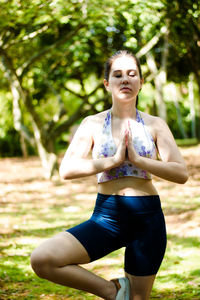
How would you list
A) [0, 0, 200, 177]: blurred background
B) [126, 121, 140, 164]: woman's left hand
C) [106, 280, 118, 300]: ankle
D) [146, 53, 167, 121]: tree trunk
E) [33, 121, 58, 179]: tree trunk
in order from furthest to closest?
1. [146, 53, 167, 121]: tree trunk
2. [33, 121, 58, 179]: tree trunk
3. [0, 0, 200, 177]: blurred background
4. [106, 280, 118, 300]: ankle
5. [126, 121, 140, 164]: woman's left hand

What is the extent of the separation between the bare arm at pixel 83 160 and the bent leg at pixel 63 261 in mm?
380

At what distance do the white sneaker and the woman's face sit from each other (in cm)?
114

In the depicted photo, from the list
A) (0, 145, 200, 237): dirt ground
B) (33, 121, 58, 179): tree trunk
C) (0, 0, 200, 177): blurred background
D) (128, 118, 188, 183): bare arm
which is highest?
(0, 0, 200, 177): blurred background

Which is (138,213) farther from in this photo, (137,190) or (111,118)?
(111,118)

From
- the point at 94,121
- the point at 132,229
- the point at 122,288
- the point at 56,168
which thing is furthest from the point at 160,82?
the point at 122,288

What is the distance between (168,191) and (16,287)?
634cm

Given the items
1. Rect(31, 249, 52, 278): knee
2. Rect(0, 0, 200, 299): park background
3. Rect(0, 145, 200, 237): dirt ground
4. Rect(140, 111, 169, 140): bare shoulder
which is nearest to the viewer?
Rect(31, 249, 52, 278): knee

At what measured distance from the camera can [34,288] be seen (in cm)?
440

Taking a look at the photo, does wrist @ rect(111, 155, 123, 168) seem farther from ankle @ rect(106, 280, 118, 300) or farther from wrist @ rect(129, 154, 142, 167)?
ankle @ rect(106, 280, 118, 300)

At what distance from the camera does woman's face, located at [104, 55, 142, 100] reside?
8.46ft

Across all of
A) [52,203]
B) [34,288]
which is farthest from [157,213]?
[52,203]

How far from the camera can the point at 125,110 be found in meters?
2.69

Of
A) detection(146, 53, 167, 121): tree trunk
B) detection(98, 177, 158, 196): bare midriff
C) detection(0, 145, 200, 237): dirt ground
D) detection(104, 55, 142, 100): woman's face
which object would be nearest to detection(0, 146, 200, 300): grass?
detection(0, 145, 200, 237): dirt ground

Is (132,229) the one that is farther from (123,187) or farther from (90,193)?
(90,193)
